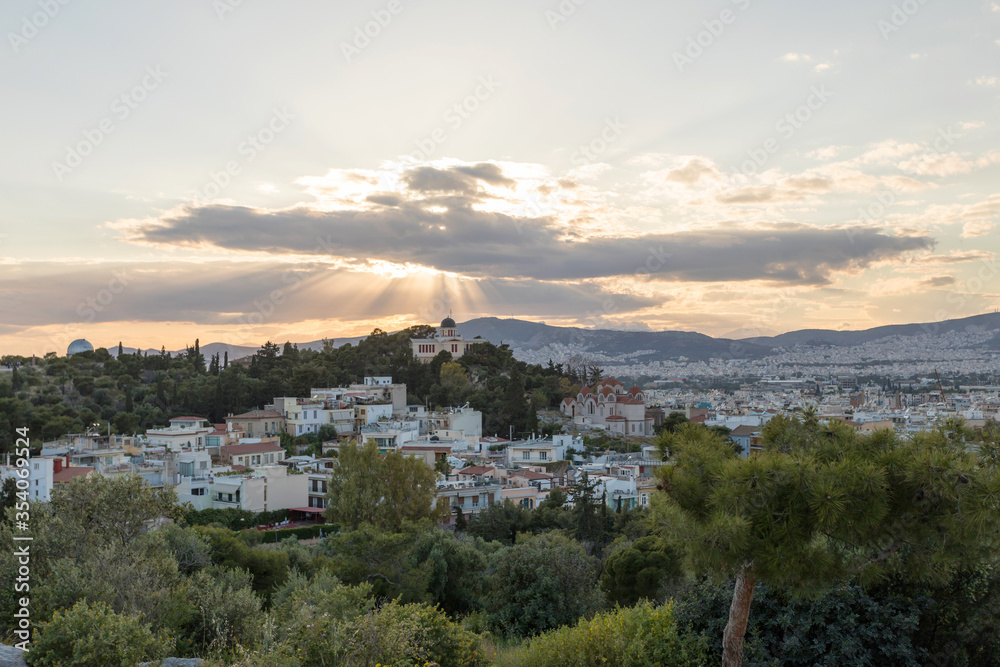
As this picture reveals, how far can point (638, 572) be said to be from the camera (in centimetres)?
1677

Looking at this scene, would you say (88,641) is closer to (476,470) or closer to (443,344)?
(476,470)

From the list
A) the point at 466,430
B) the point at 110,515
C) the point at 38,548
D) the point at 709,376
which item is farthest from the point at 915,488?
the point at 709,376

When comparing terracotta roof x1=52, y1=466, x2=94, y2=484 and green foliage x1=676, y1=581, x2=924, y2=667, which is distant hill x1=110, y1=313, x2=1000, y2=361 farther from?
green foliage x1=676, y1=581, x2=924, y2=667

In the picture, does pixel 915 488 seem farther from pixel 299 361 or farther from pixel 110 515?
pixel 299 361

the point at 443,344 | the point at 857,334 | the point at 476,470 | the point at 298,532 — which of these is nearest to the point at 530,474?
the point at 476,470

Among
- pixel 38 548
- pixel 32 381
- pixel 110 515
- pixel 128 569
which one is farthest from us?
pixel 32 381

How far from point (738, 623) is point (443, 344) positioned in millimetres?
58083

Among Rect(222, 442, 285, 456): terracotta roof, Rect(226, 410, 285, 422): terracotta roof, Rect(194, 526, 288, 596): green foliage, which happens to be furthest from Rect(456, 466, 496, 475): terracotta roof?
Rect(194, 526, 288, 596): green foliage

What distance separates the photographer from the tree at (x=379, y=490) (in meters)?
25.0

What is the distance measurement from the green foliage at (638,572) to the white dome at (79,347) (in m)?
52.8

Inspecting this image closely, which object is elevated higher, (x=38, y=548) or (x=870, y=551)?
(x=870, y=551)

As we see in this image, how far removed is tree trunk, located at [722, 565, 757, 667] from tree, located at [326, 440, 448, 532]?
19.1 meters

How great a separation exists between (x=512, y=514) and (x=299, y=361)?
3412 centimetres

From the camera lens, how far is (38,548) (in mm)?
10805
